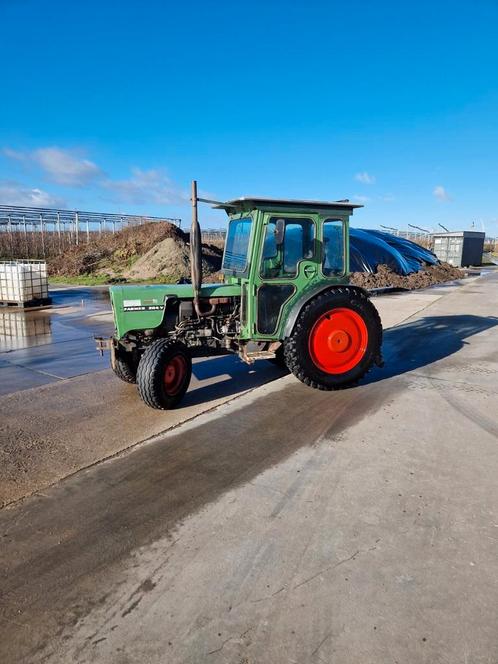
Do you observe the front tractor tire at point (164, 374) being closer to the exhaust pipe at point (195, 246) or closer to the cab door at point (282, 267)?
the exhaust pipe at point (195, 246)

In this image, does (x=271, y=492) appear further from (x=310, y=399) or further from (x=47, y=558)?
(x=310, y=399)

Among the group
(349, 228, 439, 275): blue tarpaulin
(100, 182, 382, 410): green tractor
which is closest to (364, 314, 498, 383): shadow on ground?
(100, 182, 382, 410): green tractor

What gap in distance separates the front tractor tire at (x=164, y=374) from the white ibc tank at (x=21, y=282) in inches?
418

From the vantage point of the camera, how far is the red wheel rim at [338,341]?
5508 millimetres

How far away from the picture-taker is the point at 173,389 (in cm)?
495

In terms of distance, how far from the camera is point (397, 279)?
1916 centimetres

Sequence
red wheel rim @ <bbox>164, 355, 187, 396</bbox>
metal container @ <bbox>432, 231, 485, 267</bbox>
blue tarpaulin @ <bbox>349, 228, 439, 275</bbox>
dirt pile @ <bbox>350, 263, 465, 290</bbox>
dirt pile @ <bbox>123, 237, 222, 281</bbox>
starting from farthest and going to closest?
1. metal container @ <bbox>432, 231, 485, 267</bbox>
2. dirt pile @ <bbox>123, 237, 222, 281</bbox>
3. blue tarpaulin @ <bbox>349, 228, 439, 275</bbox>
4. dirt pile @ <bbox>350, 263, 465, 290</bbox>
5. red wheel rim @ <bbox>164, 355, 187, 396</bbox>

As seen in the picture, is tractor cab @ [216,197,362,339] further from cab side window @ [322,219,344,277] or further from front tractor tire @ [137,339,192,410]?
front tractor tire @ [137,339,192,410]

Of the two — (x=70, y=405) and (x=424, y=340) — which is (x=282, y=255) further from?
(x=424, y=340)

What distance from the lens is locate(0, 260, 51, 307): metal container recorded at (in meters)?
13.7

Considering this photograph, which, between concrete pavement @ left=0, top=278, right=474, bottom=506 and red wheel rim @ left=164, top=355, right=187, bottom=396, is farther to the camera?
red wheel rim @ left=164, top=355, right=187, bottom=396

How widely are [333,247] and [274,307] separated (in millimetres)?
1102

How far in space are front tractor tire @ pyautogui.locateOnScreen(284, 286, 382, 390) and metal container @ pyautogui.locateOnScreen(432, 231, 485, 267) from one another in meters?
27.3

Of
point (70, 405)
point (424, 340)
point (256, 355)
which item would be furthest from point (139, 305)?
point (424, 340)
